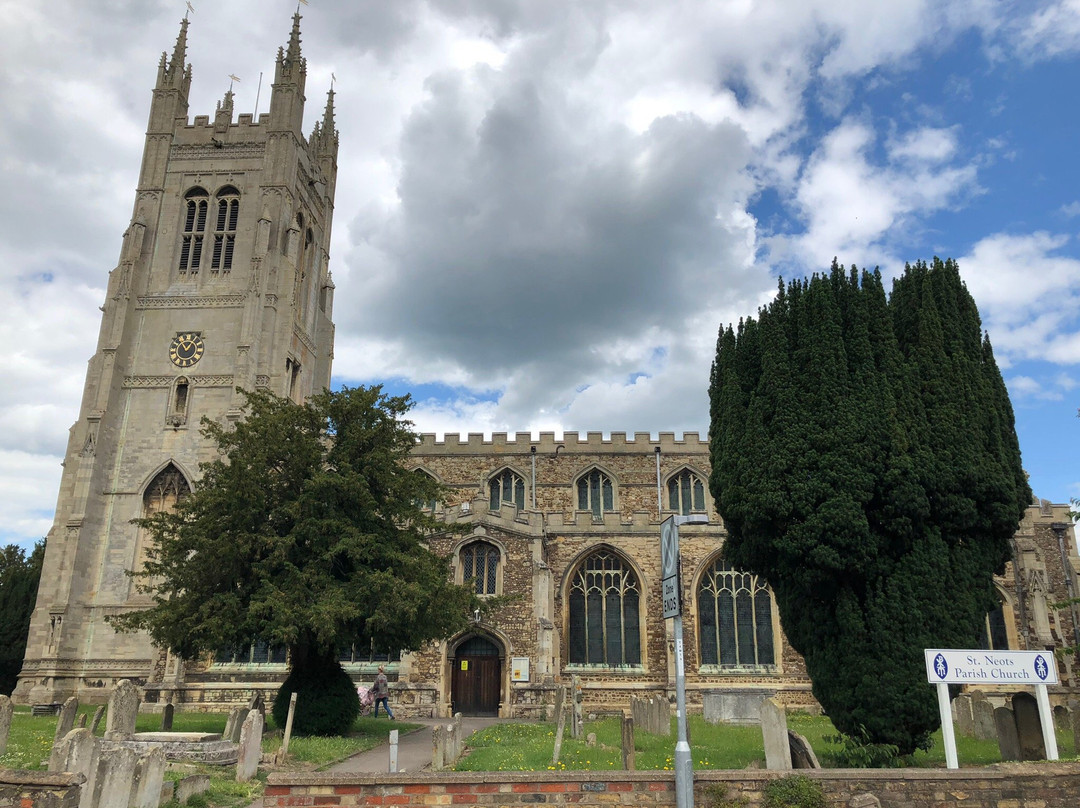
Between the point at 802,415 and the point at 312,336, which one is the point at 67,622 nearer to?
the point at 312,336

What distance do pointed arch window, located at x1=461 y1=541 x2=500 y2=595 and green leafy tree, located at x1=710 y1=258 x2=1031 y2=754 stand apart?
12.7 meters

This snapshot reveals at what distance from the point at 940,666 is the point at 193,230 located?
35.2m

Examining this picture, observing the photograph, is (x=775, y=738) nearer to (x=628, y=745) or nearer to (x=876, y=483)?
(x=628, y=745)

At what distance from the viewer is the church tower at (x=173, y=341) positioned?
2961 cm

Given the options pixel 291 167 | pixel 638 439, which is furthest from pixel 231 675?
pixel 291 167

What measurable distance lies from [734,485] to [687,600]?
13.8m

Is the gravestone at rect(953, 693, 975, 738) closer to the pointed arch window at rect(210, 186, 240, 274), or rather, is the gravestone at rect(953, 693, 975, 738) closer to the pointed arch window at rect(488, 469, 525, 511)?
the pointed arch window at rect(488, 469, 525, 511)

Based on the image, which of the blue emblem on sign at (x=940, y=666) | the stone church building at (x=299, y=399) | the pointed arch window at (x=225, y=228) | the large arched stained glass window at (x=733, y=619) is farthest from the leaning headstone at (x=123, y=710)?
the pointed arch window at (x=225, y=228)

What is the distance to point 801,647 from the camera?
1343cm

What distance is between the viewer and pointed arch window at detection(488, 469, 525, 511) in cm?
3419

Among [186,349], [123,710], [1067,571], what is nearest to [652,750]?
[123,710]

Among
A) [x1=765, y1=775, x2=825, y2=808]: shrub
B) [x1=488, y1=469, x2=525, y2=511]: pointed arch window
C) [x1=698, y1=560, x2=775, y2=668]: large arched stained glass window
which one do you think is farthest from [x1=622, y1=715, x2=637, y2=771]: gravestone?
[x1=488, y1=469, x2=525, y2=511]: pointed arch window

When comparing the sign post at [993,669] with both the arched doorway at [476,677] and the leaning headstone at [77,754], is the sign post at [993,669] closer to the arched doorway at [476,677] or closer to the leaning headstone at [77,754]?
the leaning headstone at [77,754]

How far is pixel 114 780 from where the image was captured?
8.39 metres
